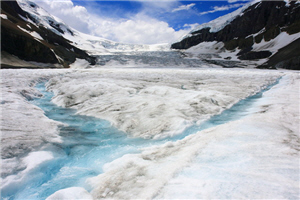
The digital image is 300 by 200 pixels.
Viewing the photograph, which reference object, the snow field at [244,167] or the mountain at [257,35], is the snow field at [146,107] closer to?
the snow field at [244,167]

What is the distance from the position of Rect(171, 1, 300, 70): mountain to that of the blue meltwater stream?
109 ft

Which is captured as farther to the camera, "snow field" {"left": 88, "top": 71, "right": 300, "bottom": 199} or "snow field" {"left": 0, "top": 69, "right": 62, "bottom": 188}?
"snow field" {"left": 0, "top": 69, "right": 62, "bottom": 188}

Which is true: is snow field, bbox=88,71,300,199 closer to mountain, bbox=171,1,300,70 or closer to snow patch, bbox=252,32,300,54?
mountain, bbox=171,1,300,70

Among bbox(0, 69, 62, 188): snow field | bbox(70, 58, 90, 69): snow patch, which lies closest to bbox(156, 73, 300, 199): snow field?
bbox(0, 69, 62, 188): snow field

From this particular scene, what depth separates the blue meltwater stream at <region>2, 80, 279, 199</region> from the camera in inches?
104

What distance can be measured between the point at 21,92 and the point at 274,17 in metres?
75.3

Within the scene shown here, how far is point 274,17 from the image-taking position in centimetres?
5762

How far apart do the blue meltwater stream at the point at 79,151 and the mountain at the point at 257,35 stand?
109ft

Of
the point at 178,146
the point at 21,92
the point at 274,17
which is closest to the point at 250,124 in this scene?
the point at 178,146

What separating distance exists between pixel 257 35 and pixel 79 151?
238 ft

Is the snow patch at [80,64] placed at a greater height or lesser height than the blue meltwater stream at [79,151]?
greater

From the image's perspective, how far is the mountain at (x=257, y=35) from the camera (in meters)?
42.1

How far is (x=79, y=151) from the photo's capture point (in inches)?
147

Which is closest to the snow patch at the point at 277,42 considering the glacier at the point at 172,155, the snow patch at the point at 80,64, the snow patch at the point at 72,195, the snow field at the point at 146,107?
the snow patch at the point at 80,64
